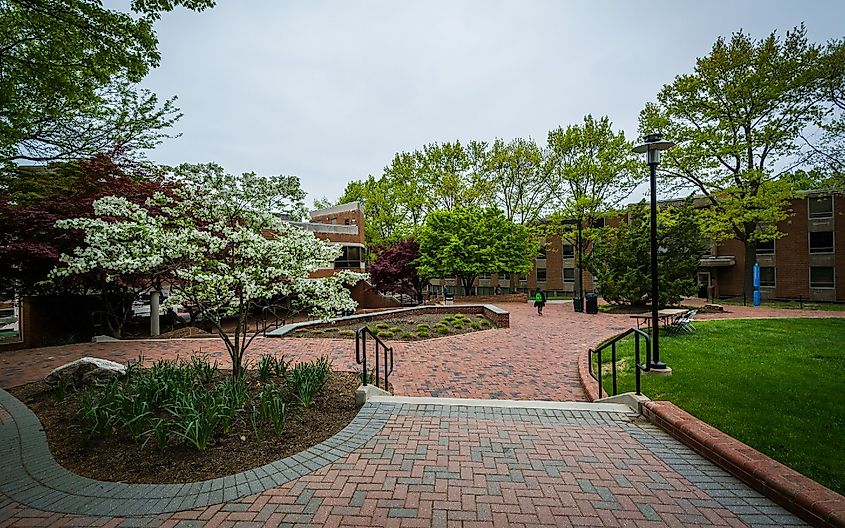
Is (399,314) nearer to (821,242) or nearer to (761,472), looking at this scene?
(761,472)

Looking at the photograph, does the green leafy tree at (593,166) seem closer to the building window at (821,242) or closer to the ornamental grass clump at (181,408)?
the building window at (821,242)

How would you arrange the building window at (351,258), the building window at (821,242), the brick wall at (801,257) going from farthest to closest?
the building window at (351,258)
the building window at (821,242)
the brick wall at (801,257)

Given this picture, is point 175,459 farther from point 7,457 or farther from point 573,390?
point 573,390

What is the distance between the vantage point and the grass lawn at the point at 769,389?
3.59 meters

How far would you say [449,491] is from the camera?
3107mm

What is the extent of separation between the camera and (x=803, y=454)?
345 centimetres

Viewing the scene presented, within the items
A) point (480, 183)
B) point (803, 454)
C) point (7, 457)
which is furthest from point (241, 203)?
point (480, 183)

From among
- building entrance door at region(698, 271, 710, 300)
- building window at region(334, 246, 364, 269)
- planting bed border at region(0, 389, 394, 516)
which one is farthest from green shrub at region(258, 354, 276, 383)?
building entrance door at region(698, 271, 710, 300)

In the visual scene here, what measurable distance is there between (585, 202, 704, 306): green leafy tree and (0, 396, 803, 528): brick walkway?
14.9m

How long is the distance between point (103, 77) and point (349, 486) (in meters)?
7.17

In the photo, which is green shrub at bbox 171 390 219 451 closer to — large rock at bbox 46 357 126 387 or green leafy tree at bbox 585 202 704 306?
large rock at bbox 46 357 126 387

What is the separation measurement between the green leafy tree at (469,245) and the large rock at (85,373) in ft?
59.0

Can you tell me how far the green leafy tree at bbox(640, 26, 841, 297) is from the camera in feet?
55.5

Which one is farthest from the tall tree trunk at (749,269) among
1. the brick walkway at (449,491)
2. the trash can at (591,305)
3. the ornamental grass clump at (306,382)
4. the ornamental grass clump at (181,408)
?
the ornamental grass clump at (181,408)
